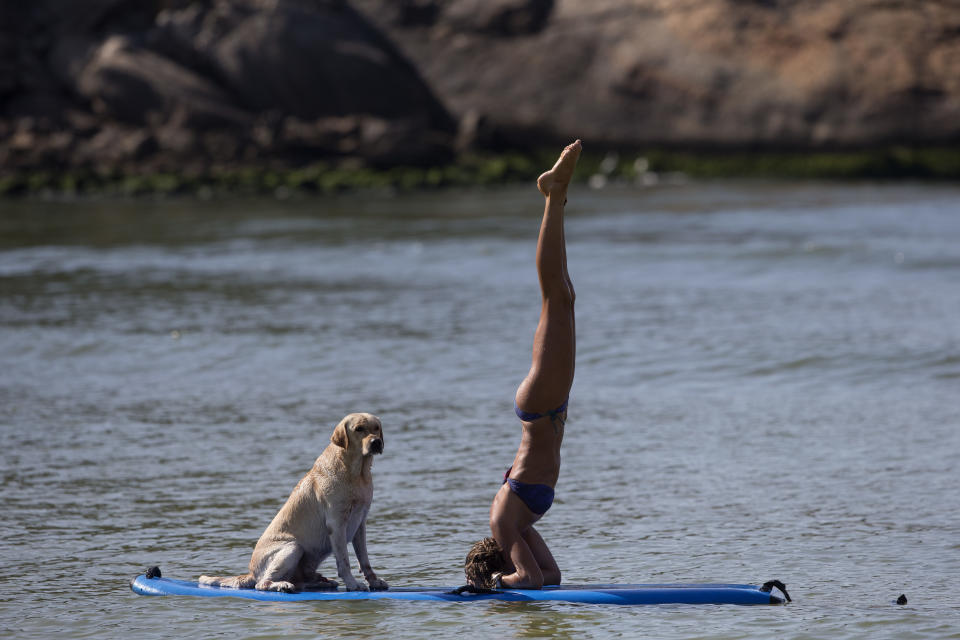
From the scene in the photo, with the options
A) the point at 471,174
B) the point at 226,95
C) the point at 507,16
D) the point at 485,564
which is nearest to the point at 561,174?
the point at 485,564

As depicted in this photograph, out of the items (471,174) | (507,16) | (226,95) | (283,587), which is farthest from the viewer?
(507,16)

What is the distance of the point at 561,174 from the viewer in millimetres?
7352

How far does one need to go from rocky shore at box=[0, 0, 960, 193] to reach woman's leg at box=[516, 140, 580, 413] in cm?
3411

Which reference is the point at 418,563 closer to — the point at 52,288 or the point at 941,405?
the point at 941,405

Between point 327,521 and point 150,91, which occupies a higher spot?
point 150,91

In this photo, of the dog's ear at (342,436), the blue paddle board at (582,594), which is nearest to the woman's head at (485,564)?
the blue paddle board at (582,594)

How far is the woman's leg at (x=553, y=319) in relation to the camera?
7.39 meters

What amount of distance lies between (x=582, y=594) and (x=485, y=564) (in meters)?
0.55

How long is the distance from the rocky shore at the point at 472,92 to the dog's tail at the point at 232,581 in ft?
110

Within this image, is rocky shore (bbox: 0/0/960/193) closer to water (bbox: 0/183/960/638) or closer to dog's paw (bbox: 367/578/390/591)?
water (bbox: 0/183/960/638)

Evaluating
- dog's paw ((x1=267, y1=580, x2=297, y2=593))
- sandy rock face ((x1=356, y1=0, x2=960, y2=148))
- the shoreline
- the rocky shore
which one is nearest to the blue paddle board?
dog's paw ((x1=267, y1=580, x2=297, y2=593))

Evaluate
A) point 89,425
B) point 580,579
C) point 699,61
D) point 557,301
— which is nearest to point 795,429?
Answer: point 580,579

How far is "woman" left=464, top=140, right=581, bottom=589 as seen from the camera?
7.41 meters

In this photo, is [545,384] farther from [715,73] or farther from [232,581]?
[715,73]
